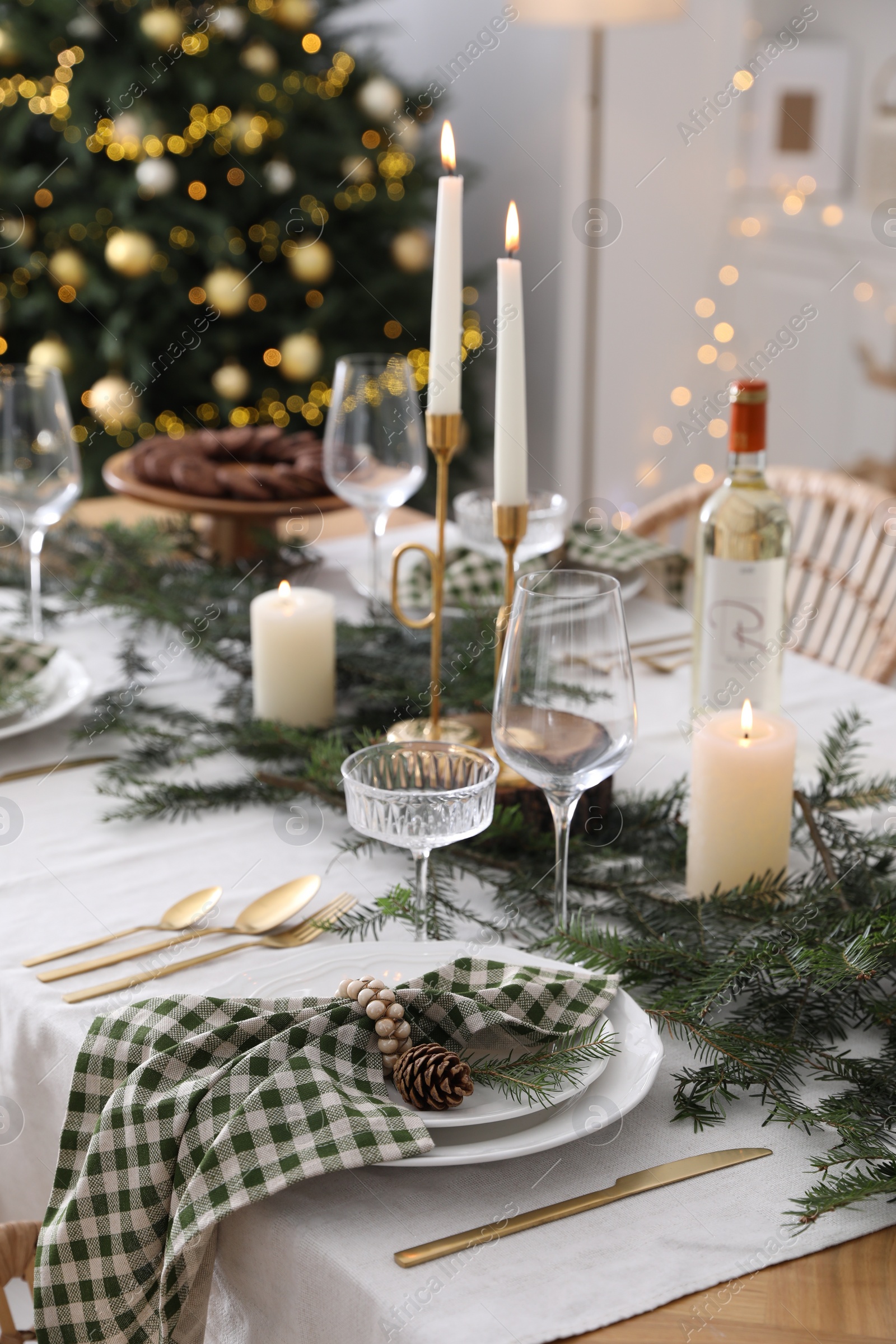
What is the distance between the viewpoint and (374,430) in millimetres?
1288

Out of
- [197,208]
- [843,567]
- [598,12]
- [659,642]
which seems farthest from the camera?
[197,208]

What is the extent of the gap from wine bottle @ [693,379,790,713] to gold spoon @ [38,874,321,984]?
355 millimetres

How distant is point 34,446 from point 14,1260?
757 millimetres

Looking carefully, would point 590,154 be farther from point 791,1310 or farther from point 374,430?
point 791,1310

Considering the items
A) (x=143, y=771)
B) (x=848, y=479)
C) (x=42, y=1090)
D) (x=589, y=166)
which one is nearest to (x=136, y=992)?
(x=42, y=1090)

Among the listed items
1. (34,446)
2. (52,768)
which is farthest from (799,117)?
(52,768)

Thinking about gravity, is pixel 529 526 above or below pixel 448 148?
below

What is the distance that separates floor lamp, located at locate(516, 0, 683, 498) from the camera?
7.03ft

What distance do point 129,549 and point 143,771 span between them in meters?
0.46

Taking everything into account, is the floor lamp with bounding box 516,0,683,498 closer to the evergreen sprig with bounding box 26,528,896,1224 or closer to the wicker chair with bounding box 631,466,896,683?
the wicker chair with bounding box 631,466,896,683

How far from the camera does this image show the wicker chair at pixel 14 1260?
0.76 m

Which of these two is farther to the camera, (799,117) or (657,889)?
(799,117)

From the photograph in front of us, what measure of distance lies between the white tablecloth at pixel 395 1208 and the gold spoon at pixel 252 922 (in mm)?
11

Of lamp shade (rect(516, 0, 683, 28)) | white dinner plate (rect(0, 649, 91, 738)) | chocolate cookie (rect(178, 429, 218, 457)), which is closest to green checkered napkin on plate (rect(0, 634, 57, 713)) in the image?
white dinner plate (rect(0, 649, 91, 738))
